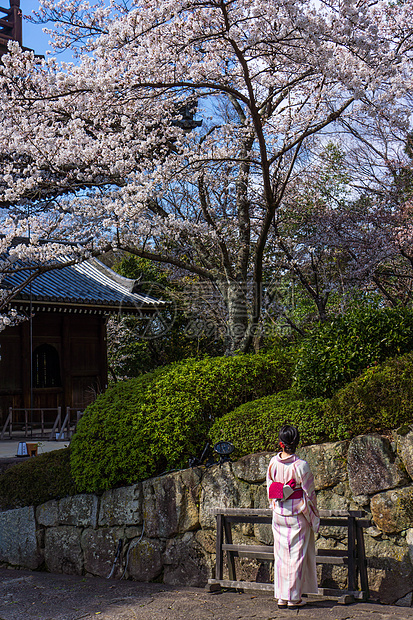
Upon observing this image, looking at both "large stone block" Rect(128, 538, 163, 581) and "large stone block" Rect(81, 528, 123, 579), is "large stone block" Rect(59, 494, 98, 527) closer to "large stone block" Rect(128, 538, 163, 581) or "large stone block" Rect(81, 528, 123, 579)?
"large stone block" Rect(81, 528, 123, 579)

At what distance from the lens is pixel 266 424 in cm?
588

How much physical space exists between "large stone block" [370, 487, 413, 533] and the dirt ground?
2.20 ft

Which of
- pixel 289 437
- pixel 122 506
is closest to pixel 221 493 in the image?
pixel 122 506

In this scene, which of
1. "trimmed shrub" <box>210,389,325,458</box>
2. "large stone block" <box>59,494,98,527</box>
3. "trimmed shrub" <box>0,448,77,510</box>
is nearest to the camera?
"trimmed shrub" <box>210,389,325,458</box>

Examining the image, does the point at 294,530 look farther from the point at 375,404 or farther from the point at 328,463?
the point at 375,404

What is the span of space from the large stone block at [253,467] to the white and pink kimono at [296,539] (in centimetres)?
81

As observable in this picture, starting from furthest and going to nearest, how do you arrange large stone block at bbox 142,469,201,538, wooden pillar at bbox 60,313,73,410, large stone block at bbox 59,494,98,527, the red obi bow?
wooden pillar at bbox 60,313,73,410
large stone block at bbox 59,494,98,527
large stone block at bbox 142,469,201,538
the red obi bow

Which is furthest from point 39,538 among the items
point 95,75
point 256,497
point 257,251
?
point 95,75

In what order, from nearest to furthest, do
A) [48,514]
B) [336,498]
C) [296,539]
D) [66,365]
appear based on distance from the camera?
[296,539] < [336,498] < [48,514] < [66,365]

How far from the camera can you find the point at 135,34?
6.43 meters

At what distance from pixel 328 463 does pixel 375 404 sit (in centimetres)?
72

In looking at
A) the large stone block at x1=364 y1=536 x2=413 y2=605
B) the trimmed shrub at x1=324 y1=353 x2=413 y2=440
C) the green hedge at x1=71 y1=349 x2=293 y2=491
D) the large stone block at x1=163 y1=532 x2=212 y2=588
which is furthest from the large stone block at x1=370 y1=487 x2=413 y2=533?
the green hedge at x1=71 y1=349 x2=293 y2=491

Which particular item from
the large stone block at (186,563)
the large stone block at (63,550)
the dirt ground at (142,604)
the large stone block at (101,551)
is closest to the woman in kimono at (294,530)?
the dirt ground at (142,604)

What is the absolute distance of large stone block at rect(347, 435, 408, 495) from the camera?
5.06 m
